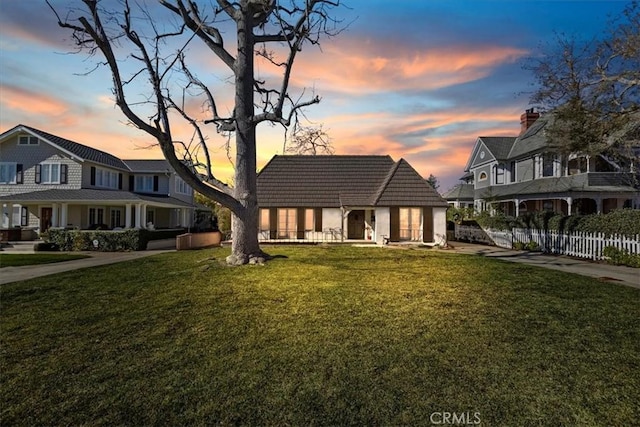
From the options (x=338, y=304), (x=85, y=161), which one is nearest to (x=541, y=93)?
(x=338, y=304)

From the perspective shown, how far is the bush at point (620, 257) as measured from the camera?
1248 cm

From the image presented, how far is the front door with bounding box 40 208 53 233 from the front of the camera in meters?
29.3

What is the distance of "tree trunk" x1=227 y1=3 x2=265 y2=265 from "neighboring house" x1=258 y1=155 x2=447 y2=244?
10532mm

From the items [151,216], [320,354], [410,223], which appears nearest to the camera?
[320,354]

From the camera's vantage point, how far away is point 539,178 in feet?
92.0

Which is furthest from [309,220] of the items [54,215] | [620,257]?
[54,215]

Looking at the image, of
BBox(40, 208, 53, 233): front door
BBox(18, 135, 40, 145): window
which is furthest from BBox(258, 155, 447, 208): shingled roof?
BBox(18, 135, 40, 145): window

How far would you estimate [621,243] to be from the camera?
43.8 feet

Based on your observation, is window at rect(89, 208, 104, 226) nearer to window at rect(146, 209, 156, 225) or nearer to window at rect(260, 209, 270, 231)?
window at rect(146, 209, 156, 225)

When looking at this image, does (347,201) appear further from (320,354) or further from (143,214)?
(143,214)

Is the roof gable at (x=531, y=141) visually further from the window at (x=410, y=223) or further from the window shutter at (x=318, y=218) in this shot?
the window shutter at (x=318, y=218)

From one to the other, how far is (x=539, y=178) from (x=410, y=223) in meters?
15.1

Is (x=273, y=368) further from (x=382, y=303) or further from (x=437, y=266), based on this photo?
(x=437, y=266)

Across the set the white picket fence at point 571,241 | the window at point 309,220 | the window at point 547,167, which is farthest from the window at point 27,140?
the window at point 547,167
